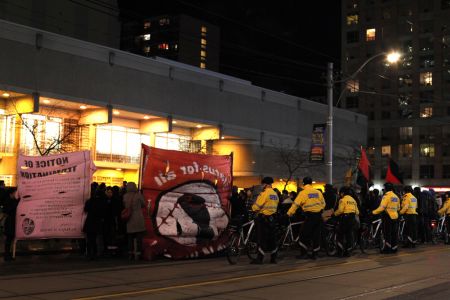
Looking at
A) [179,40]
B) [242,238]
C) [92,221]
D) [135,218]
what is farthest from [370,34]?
[92,221]

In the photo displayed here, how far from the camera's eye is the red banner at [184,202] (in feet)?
45.5

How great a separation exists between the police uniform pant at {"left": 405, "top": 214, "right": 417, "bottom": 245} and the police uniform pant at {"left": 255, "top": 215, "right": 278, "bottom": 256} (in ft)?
22.3

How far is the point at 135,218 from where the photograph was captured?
1344 cm

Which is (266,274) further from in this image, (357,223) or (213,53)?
(213,53)

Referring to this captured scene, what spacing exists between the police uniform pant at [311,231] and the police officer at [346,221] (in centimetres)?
131

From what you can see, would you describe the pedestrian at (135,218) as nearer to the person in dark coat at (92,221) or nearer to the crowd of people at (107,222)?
the crowd of people at (107,222)

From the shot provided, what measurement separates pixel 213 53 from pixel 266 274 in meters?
132

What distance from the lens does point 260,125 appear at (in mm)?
39344

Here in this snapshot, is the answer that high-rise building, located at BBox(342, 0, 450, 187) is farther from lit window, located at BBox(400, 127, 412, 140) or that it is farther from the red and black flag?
the red and black flag

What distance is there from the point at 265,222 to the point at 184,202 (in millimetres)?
2166

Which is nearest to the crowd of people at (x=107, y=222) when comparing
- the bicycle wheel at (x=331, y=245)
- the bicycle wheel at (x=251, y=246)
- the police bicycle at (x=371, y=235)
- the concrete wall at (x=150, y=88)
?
the bicycle wheel at (x=251, y=246)

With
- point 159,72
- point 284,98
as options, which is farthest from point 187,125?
point 284,98

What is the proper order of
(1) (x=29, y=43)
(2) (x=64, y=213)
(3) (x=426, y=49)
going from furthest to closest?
1. (3) (x=426, y=49)
2. (1) (x=29, y=43)
3. (2) (x=64, y=213)

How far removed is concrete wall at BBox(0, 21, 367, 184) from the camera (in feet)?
87.7
